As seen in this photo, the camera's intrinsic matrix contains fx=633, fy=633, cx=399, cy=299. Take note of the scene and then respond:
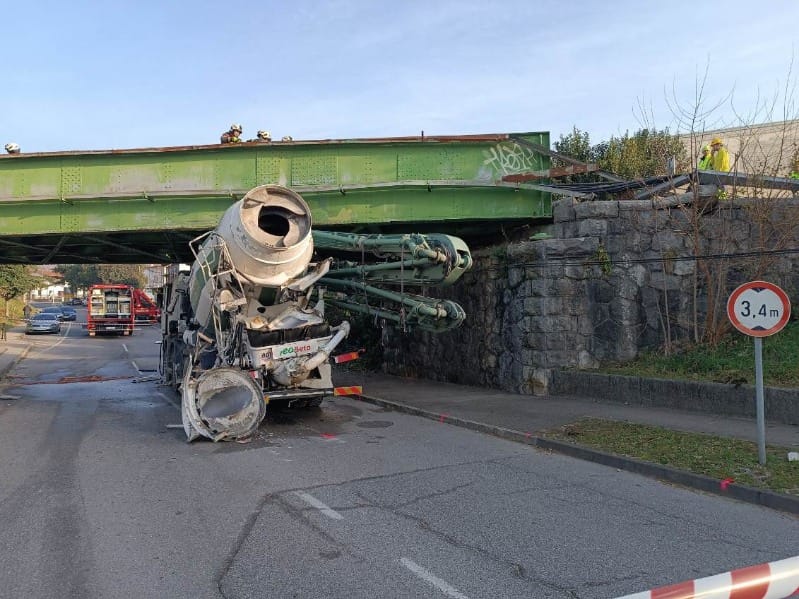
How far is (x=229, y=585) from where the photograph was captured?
14.4 ft

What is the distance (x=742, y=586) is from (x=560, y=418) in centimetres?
745

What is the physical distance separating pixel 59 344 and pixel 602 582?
38114 mm

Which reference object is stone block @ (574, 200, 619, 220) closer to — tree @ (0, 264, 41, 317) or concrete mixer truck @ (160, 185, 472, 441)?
concrete mixer truck @ (160, 185, 472, 441)

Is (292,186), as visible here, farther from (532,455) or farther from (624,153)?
(624,153)

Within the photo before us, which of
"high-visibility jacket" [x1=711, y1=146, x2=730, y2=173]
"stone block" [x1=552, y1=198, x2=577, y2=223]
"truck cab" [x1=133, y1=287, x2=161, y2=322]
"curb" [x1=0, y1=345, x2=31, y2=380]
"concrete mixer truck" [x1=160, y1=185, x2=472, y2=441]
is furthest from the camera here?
"truck cab" [x1=133, y1=287, x2=161, y2=322]

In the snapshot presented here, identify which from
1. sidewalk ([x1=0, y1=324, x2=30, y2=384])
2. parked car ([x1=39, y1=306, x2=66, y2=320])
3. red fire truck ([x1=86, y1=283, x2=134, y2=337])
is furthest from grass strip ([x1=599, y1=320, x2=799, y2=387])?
parked car ([x1=39, y1=306, x2=66, y2=320])

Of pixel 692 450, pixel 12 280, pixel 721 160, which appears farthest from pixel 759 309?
pixel 12 280

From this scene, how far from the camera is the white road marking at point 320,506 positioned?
19.3ft

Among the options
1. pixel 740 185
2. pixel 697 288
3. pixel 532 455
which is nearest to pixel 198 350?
pixel 532 455

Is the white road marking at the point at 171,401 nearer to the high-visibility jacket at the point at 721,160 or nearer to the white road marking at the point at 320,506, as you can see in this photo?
the white road marking at the point at 320,506

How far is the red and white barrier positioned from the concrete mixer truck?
761 cm

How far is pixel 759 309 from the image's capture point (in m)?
7.15

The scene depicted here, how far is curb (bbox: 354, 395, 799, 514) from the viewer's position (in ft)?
20.3

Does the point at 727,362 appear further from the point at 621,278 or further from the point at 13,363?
the point at 13,363
